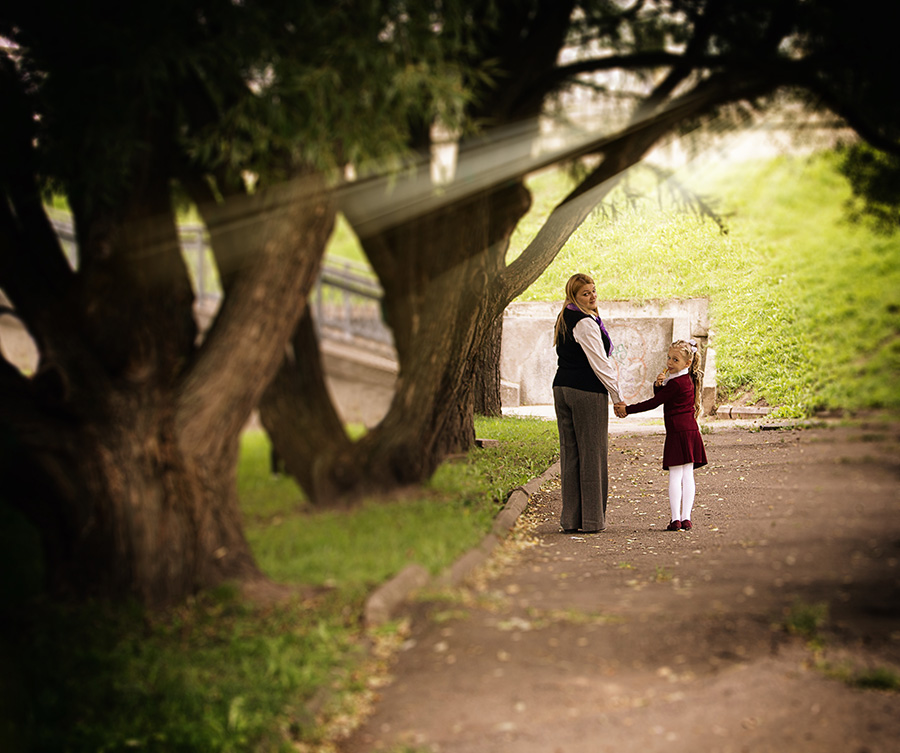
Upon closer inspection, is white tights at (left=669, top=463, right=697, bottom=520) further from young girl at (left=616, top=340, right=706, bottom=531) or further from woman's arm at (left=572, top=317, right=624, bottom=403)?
woman's arm at (left=572, top=317, right=624, bottom=403)

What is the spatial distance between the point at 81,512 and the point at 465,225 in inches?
89.2

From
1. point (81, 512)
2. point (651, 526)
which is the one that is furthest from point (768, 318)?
point (81, 512)

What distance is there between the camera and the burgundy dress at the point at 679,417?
19.2 feet

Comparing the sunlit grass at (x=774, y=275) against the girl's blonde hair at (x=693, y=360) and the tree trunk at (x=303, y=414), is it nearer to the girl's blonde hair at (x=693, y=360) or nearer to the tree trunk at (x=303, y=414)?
the girl's blonde hair at (x=693, y=360)

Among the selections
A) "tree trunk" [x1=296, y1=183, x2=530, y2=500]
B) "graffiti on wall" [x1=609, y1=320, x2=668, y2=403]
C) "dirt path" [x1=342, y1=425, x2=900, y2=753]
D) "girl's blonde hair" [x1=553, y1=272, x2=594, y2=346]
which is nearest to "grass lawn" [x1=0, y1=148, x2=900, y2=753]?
"tree trunk" [x1=296, y1=183, x2=530, y2=500]

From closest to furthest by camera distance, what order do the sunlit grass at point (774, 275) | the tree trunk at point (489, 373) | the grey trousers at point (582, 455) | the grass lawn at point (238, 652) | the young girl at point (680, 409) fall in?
the grass lawn at point (238, 652) < the sunlit grass at point (774, 275) < the tree trunk at point (489, 373) < the grey trousers at point (582, 455) < the young girl at point (680, 409)

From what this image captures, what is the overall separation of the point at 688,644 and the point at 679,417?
7.44 feet

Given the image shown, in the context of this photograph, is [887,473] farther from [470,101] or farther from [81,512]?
[81,512]

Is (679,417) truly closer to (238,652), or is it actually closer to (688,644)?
(688,644)

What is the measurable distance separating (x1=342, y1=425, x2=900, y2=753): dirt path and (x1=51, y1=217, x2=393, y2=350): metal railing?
1291 mm

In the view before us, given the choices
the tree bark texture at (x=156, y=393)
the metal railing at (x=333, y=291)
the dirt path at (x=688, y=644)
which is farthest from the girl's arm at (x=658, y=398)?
the tree bark texture at (x=156, y=393)

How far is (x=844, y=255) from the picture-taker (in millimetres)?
4102

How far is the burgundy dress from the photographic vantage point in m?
5.87

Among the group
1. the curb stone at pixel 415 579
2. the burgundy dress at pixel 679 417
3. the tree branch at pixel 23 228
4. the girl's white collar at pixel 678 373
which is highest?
the tree branch at pixel 23 228
